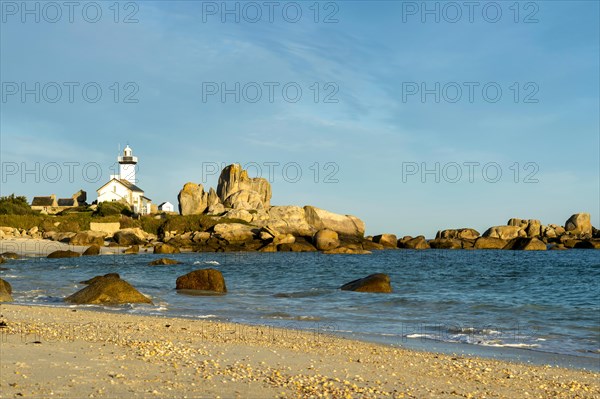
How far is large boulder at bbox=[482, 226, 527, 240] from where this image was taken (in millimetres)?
87562

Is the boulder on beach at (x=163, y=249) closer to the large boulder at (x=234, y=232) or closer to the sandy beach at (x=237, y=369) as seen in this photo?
the large boulder at (x=234, y=232)

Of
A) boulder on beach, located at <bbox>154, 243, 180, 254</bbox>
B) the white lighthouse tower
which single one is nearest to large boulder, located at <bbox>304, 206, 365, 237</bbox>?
boulder on beach, located at <bbox>154, 243, 180, 254</bbox>

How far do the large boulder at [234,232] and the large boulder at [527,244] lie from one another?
118 ft

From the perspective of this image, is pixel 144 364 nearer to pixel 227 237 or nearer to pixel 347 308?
pixel 347 308

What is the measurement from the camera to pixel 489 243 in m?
85.2

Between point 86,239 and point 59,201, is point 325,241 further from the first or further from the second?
point 59,201

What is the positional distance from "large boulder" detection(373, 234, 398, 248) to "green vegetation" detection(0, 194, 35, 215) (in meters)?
46.5

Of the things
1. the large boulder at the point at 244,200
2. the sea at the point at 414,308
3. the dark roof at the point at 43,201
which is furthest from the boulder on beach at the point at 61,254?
the dark roof at the point at 43,201

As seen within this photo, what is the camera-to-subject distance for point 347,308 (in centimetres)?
1931

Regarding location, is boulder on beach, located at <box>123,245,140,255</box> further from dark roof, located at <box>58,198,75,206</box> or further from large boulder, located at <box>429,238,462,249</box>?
dark roof, located at <box>58,198,75,206</box>

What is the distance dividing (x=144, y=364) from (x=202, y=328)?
549 centimetres

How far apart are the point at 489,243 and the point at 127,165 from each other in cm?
6578

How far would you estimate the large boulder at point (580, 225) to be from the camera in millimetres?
95750

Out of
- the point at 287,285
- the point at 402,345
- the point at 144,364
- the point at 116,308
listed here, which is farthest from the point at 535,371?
the point at 287,285
